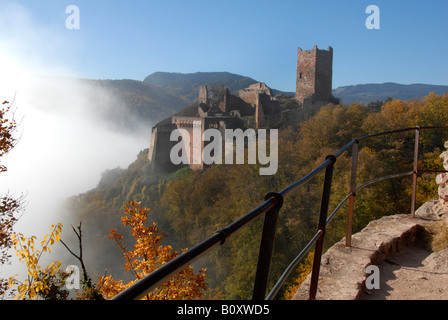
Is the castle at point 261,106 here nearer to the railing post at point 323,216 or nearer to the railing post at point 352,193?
the railing post at point 352,193

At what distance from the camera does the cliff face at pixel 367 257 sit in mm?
2486

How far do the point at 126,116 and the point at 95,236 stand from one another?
52.2 m

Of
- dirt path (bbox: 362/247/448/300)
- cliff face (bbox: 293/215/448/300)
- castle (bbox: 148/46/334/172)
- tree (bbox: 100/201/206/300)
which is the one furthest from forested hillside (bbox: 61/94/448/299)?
dirt path (bbox: 362/247/448/300)

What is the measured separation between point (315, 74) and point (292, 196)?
2054 centimetres

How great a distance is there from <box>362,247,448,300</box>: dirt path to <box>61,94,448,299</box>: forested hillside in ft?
47.8

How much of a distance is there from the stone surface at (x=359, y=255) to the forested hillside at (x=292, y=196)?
1402 cm

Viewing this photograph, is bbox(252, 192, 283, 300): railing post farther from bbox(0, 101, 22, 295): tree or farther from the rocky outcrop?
bbox(0, 101, 22, 295): tree

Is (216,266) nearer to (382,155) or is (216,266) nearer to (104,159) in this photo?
(382,155)

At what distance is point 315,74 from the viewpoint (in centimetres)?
3725

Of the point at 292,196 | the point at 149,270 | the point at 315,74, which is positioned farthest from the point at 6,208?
the point at 315,74

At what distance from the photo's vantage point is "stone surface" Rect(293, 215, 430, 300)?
96.9 inches
